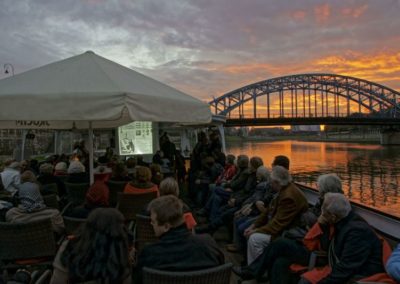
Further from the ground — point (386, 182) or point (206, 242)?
point (206, 242)

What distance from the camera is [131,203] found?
4.12 metres

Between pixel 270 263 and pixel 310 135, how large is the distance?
140 metres

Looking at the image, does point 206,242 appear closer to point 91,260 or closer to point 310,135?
point 91,260

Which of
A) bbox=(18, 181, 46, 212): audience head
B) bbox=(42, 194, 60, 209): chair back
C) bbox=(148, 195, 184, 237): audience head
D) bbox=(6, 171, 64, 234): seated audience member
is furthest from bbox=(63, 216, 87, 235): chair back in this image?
bbox=(148, 195, 184, 237): audience head

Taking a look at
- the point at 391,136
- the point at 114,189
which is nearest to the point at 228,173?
the point at 114,189

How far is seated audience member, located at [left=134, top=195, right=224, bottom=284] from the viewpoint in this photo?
215 cm

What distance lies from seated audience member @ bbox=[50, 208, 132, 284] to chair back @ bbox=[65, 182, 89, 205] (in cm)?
280

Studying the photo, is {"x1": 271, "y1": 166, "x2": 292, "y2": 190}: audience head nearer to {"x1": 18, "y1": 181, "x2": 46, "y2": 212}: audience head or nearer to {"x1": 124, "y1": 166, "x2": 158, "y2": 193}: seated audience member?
{"x1": 124, "y1": 166, "x2": 158, "y2": 193}: seated audience member

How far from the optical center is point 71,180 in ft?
17.6

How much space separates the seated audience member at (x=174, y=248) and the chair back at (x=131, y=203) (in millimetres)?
1785

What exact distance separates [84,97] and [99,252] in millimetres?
1720

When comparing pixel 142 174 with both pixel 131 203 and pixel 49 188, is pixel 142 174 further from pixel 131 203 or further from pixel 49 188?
pixel 49 188

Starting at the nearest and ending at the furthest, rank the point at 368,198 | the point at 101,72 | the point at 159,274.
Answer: the point at 159,274 → the point at 101,72 → the point at 368,198

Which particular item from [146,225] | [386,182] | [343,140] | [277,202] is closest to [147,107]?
[146,225]
